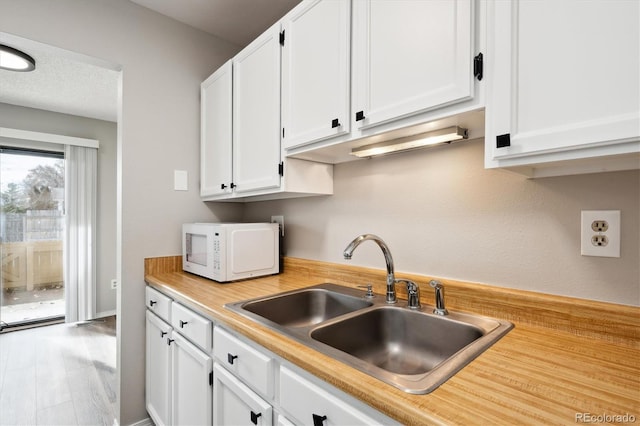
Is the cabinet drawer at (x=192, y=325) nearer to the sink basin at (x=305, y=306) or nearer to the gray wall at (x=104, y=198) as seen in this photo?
the sink basin at (x=305, y=306)

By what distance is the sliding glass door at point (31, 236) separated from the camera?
346 centimetres

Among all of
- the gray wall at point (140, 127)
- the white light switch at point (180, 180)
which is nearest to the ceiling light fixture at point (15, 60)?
the gray wall at point (140, 127)

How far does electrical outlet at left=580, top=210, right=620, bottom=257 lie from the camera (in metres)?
0.87

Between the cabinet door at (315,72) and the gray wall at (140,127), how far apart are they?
980 mm

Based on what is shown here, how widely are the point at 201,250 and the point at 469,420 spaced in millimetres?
1603

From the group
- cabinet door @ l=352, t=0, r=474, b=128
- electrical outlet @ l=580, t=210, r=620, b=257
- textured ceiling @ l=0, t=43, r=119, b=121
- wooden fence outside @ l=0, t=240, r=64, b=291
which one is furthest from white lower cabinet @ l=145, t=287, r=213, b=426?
wooden fence outside @ l=0, t=240, r=64, b=291

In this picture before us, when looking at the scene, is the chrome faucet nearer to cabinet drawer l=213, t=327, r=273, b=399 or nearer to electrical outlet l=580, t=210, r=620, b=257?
electrical outlet l=580, t=210, r=620, b=257

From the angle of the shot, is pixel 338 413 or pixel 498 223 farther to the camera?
pixel 498 223

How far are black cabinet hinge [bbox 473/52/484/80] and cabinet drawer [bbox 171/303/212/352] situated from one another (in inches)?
49.2

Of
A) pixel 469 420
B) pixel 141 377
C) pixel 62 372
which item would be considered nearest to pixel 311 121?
pixel 469 420

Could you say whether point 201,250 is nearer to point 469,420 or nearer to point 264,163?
point 264,163

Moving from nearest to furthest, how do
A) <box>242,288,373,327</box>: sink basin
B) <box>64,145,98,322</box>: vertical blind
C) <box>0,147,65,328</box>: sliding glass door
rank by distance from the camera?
<box>242,288,373,327</box>: sink basin < <box>0,147,65,328</box>: sliding glass door < <box>64,145,98,322</box>: vertical blind

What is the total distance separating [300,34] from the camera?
1370 mm

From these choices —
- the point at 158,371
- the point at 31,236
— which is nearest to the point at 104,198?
the point at 31,236
